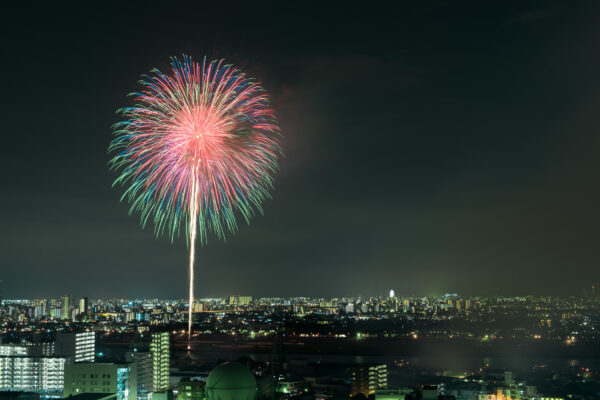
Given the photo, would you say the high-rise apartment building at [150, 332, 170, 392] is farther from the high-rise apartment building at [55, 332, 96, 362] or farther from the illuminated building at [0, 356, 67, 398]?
the high-rise apartment building at [55, 332, 96, 362]

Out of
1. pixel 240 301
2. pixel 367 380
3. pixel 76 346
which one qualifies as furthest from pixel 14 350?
pixel 240 301

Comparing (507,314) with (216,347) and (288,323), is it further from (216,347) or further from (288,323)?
(216,347)

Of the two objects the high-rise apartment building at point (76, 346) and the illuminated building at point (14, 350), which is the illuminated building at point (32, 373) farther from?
the illuminated building at point (14, 350)

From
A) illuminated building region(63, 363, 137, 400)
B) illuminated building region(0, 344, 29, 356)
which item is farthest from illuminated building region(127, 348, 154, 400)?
illuminated building region(0, 344, 29, 356)

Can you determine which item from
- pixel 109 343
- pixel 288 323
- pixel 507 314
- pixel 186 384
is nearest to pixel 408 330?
pixel 288 323

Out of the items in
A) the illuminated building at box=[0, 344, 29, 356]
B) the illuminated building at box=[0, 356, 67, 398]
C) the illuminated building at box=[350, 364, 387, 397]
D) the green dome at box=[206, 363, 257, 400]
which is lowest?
the illuminated building at box=[350, 364, 387, 397]

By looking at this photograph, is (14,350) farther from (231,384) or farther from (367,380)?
(231,384)

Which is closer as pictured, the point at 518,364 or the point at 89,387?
the point at 89,387
